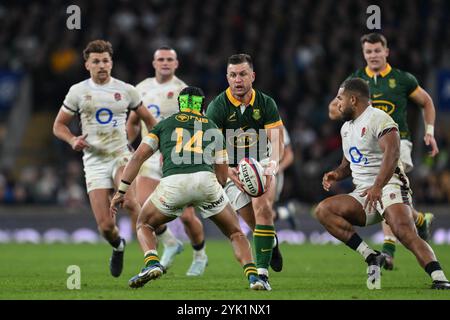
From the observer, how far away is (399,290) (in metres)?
9.41

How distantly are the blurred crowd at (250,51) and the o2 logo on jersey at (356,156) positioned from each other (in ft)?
35.9

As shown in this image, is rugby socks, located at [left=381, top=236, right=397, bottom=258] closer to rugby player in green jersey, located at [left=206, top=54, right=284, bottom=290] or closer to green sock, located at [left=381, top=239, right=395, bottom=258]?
green sock, located at [left=381, top=239, right=395, bottom=258]

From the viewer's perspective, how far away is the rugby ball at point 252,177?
952cm

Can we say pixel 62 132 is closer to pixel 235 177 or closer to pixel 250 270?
pixel 235 177

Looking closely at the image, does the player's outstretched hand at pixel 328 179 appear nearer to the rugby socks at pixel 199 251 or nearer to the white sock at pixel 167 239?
A: the rugby socks at pixel 199 251

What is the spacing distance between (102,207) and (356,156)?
3.20m

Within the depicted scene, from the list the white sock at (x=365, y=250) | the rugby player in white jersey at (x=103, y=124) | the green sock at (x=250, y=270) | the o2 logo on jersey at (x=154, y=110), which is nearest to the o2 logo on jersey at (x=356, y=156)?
the white sock at (x=365, y=250)

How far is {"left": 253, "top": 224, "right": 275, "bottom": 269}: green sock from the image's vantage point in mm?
9922

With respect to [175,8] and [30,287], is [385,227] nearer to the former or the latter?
[30,287]

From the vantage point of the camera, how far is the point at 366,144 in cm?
984

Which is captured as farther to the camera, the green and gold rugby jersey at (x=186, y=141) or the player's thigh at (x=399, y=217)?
the player's thigh at (x=399, y=217)
